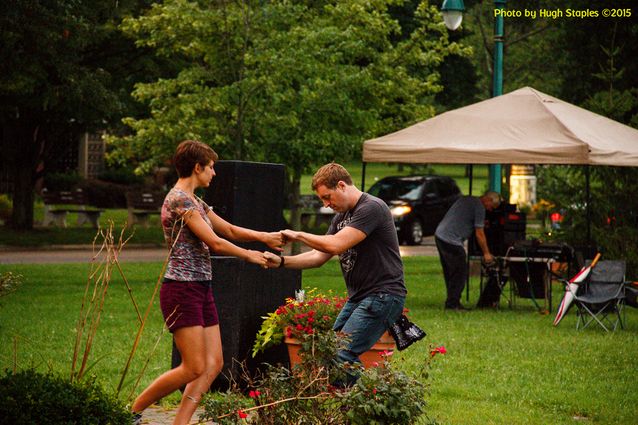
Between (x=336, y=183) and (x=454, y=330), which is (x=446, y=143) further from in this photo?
(x=336, y=183)

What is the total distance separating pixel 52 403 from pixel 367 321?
107 inches

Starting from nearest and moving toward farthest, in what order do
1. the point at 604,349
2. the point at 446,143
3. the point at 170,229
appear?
the point at 170,229
the point at 604,349
the point at 446,143

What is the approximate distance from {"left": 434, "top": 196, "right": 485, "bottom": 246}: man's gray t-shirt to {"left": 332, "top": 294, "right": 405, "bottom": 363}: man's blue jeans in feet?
29.8

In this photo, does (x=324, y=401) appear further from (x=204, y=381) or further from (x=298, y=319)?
(x=298, y=319)

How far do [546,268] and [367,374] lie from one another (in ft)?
36.2

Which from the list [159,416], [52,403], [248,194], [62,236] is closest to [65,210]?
[62,236]

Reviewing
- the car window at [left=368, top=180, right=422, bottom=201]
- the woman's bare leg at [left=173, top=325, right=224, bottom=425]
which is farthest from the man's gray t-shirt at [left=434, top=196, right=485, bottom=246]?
the car window at [left=368, top=180, right=422, bottom=201]

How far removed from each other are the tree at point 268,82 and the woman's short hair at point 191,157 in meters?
15.3

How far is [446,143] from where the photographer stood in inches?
656

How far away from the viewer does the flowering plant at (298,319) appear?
336 inches

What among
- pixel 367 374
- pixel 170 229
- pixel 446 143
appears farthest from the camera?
pixel 446 143

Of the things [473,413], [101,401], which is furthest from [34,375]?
[473,413]

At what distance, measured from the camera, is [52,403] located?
200 inches

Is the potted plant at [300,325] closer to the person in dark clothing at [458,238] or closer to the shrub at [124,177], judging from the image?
the person in dark clothing at [458,238]
